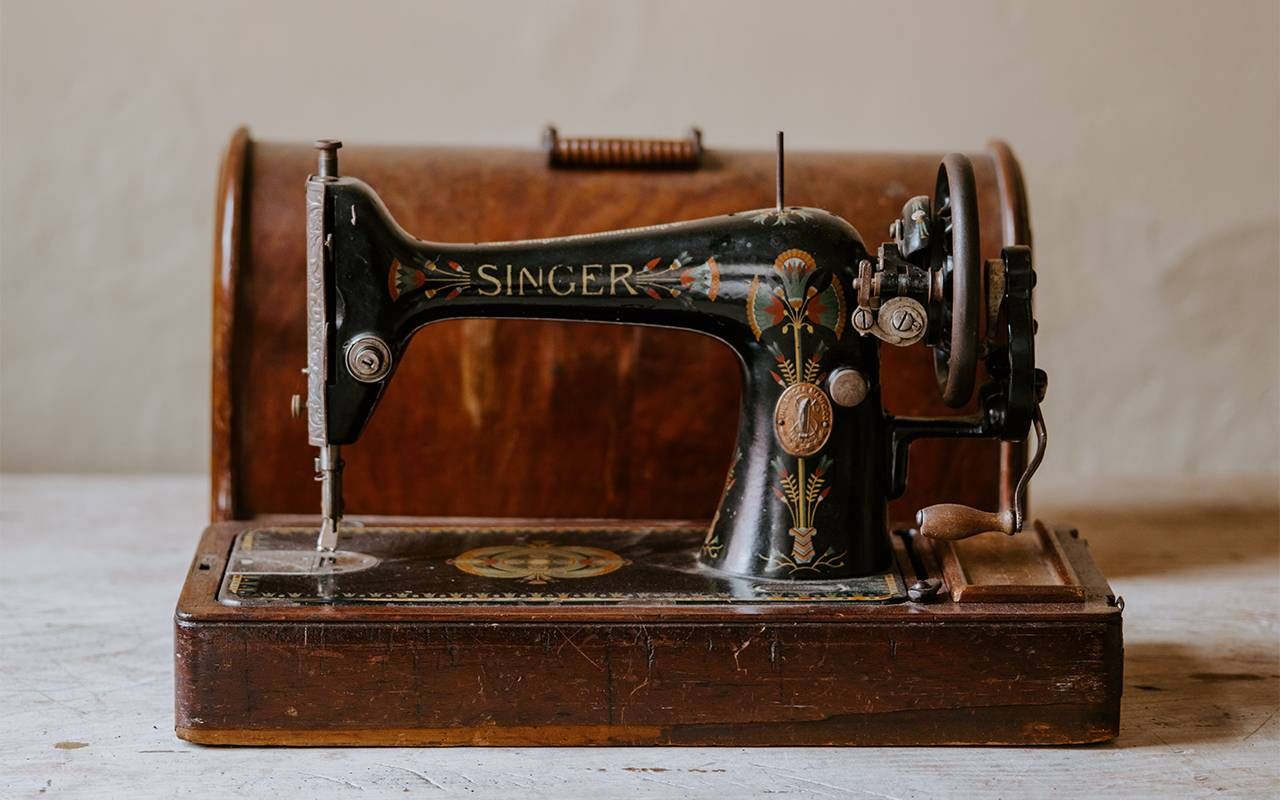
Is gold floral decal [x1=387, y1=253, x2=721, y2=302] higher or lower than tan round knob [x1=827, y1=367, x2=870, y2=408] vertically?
higher

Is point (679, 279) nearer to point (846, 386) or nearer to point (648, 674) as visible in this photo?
point (846, 386)

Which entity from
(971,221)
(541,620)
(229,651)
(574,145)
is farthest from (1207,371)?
(229,651)

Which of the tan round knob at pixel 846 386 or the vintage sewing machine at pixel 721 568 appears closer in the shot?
the vintage sewing machine at pixel 721 568

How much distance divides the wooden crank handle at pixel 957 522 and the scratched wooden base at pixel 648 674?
0.31ft

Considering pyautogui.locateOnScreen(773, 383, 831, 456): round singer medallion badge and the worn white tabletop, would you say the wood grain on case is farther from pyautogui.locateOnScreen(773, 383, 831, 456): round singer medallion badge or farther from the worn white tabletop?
pyautogui.locateOnScreen(773, 383, 831, 456): round singer medallion badge

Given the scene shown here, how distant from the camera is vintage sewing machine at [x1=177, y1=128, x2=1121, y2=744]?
4.74 feet

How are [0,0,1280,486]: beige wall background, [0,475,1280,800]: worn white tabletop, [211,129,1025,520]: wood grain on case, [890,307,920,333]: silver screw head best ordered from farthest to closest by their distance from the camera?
[0,0,1280,486]: beige wall background → [211,129,1025,520]: wood grain on case → [890,307,920,333]: silver screw head → [0,475,1280,800]: worn white tabletop

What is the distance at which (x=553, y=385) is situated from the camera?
2.06 m

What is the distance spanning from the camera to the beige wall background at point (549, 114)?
2570 mm

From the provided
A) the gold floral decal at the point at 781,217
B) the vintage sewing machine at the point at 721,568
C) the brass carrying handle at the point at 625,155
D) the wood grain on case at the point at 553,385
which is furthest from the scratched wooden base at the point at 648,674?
the brass carrying handle at the point at 625,155

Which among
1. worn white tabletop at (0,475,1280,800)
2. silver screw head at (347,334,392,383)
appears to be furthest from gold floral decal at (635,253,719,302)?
worn white tabletop at (0,475,1280,800)

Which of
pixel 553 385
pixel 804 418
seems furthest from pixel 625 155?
pixel 804 418

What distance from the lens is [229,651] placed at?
143 centimetres

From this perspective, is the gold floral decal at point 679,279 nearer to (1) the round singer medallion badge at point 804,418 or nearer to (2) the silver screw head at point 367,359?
(1) the round singer medallion badge at point 804,418
